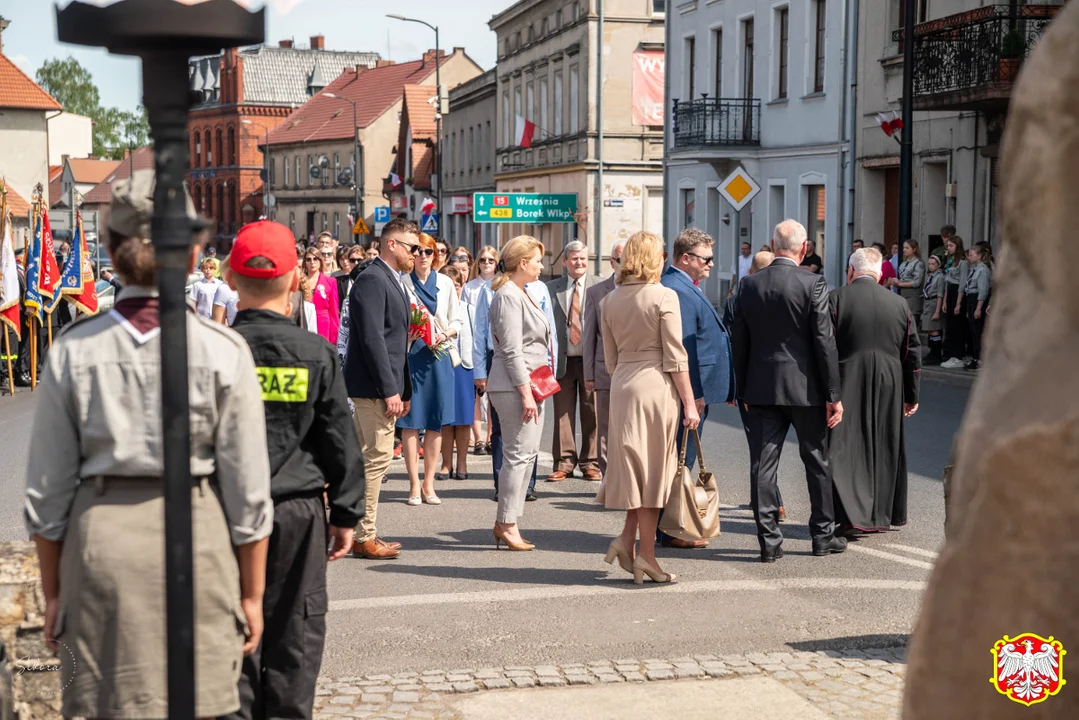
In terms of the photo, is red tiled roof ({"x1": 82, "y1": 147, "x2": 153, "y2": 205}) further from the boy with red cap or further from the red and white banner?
the boy with red cap

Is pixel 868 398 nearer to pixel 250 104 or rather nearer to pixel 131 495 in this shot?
pixel 131 495

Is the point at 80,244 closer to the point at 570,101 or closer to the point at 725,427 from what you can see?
the point at 725,427

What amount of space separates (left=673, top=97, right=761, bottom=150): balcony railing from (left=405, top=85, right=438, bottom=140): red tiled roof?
156 feet

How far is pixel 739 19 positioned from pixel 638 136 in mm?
16723

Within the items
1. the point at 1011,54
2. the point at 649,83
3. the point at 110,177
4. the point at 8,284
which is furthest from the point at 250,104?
the point at 1011,54

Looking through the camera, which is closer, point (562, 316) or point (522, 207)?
point (562, 316)

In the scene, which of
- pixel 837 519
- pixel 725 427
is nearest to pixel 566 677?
pixel 837 519

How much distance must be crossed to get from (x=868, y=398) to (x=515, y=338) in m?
2.26

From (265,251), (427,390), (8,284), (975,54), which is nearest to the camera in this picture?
(265,251)

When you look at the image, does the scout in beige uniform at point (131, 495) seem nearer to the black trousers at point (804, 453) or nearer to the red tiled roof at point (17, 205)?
the black trousers at point (804, 453)

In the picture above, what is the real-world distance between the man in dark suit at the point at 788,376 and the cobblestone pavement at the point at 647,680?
7.43 ft

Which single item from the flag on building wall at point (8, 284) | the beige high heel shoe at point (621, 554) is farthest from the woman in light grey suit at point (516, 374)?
the flag on building wall at point (8, 284)

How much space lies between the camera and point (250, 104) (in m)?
130

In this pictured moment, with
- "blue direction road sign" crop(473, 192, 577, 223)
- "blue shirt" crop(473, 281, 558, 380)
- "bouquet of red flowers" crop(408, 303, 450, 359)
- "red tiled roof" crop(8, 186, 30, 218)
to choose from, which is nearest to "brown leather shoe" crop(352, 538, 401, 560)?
"bouquet of red flowers" crop(408, 303, 450, 359)
